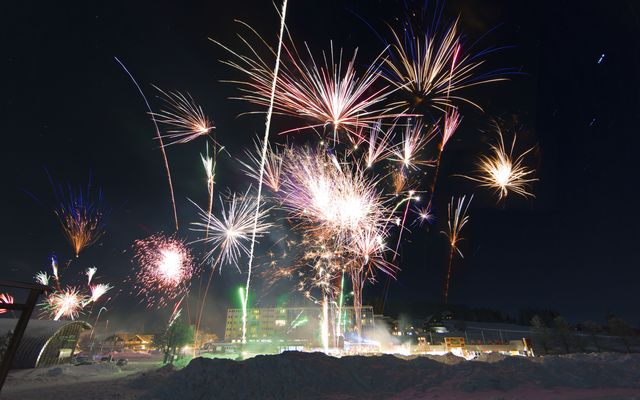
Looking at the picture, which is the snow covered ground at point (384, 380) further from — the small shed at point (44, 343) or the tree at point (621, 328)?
the tree at point (621, 328)

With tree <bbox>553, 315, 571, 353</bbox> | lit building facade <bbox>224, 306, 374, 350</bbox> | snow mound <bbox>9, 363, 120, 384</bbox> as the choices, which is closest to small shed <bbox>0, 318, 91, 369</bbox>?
snow mound <bbox>9, 363, 120, 384</bbox>

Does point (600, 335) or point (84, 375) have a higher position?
point (600, 335)

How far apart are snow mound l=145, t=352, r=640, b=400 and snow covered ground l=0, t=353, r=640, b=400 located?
0.10 feet

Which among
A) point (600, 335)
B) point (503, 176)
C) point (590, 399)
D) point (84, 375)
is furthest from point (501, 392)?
point (600, 335)

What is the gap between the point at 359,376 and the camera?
44.6 ft

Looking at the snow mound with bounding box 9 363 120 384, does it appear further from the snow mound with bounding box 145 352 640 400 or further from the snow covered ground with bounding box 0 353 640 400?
the snow mound with bounding box 145 352 640 400

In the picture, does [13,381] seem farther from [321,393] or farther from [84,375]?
[321,393]

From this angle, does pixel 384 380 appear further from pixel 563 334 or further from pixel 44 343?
pixel 563 334

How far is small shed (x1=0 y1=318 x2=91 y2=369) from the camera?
32.0 metres

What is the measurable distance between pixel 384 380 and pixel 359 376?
42.6 inches

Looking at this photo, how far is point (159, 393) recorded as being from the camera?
1270 centimetres

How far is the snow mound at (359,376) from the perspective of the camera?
41.0 ft

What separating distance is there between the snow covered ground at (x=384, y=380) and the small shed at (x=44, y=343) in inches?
898

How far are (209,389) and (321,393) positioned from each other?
15.0 feet
